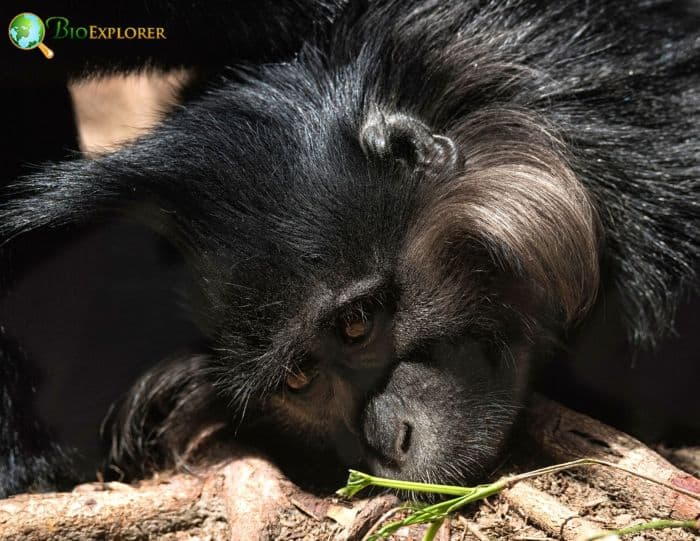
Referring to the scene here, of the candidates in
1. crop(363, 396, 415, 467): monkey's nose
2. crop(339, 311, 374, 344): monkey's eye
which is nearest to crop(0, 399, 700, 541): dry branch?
crop(363, 396, 415, 467): monkey's nose

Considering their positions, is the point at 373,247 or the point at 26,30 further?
the point at 26,30

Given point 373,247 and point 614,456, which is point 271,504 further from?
point 614,456

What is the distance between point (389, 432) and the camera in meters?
2.70

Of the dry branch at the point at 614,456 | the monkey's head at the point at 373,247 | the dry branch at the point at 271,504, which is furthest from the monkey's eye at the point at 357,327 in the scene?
the dry branch at the point at 614,456

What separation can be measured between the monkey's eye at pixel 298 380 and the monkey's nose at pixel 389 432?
252 mm

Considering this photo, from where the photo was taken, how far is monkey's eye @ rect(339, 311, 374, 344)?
2.77 m

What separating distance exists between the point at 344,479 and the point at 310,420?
28 centimetres

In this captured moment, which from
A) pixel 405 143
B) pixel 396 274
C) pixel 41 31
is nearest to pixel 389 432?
pixel 396 274

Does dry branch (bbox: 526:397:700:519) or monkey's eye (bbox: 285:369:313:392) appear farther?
monkey's eye (bbox: 285:369:313:392)

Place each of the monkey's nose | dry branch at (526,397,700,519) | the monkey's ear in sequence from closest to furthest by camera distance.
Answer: dry branch at (526,397,700,519) → the monkey's nose → the monkey's ear

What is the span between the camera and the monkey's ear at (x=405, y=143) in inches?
111

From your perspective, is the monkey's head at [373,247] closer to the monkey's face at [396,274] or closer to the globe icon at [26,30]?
the monkey's face at [396,274]

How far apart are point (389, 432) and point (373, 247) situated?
54 centimetres

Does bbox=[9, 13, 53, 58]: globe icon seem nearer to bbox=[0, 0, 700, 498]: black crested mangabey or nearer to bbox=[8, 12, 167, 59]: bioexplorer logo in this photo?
bbox=[8, 12, 167, 59]: bioexplorer logo
